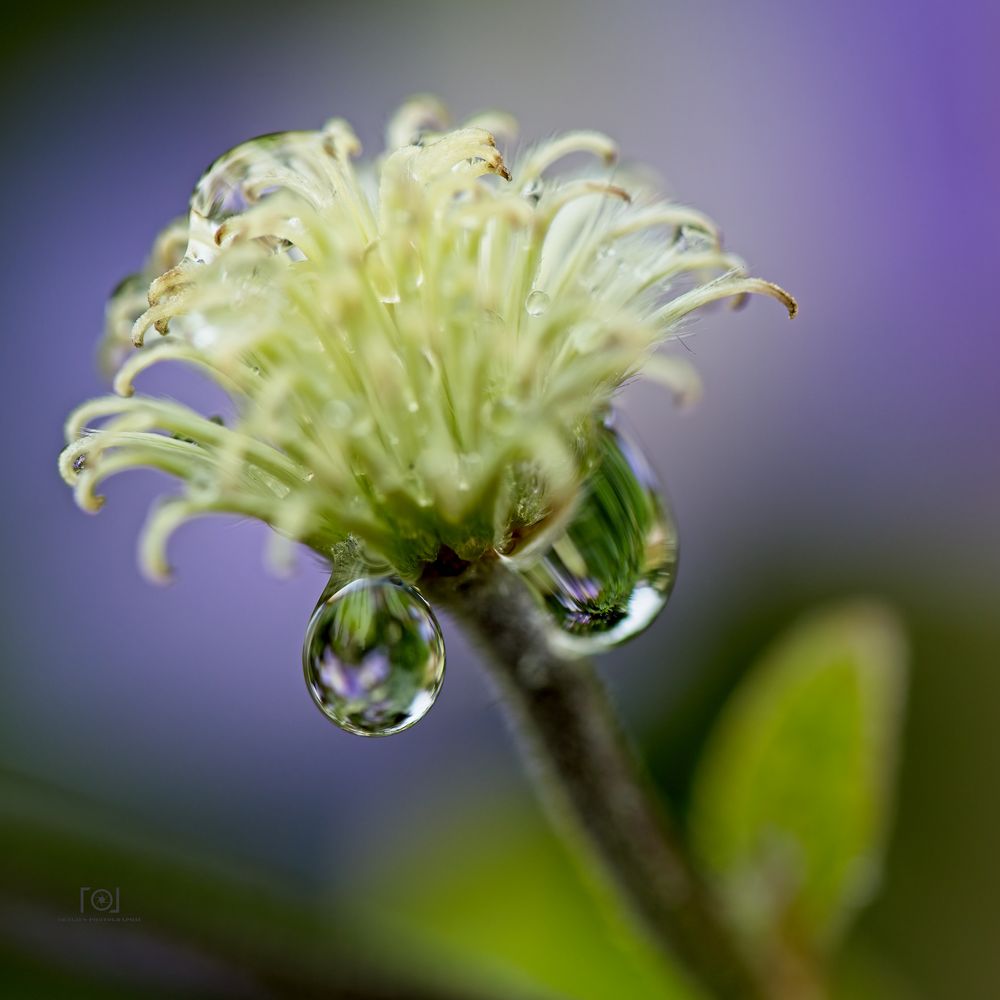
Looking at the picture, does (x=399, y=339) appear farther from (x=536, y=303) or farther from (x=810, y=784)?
(x=810, y=784)

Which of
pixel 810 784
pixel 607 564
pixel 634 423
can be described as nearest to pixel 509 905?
pixel 810 784

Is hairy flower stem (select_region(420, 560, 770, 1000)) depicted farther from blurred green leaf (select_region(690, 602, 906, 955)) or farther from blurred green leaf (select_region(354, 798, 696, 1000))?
blurred green leaf (select_region(354, 798, 696, 1000))

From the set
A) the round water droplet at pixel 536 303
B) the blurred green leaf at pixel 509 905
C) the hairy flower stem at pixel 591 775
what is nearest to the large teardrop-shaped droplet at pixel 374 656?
the hairy flower stem at pixel 591 775

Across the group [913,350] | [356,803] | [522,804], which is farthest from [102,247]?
[913,350]

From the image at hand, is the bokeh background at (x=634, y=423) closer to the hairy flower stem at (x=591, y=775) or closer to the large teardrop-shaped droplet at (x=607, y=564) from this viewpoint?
the hairy flower stem at (x=591, y=775)

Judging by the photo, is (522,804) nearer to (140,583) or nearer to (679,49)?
(140,583)

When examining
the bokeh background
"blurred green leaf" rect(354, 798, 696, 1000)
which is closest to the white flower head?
"blurred green leaf" rect(354, 798, 696, 1000)
